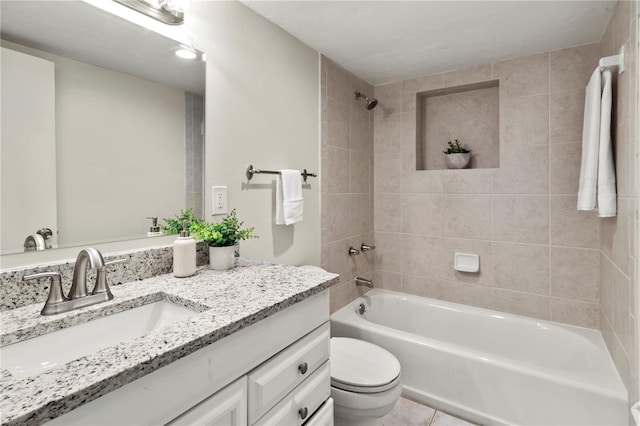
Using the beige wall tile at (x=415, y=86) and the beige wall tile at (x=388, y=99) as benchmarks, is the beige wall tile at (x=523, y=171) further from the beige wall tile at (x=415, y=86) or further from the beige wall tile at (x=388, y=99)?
the beige wall tile at (x=388, y=99)

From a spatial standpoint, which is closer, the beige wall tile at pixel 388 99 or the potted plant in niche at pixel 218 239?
the potted plant in niche at pixel 218 239

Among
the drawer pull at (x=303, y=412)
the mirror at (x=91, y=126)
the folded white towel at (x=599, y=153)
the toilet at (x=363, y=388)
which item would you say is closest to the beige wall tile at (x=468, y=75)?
the folded white towel at (x=599, y=153)

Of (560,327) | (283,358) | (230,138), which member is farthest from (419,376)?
(230,138)

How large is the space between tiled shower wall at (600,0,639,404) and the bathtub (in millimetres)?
144

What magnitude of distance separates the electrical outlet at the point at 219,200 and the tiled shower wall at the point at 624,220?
1749 mm

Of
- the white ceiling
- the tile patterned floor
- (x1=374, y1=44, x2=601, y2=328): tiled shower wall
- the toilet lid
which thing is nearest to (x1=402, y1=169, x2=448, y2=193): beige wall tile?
(x1=374, y1=44, x2=601, y2=328): tiled shower wall

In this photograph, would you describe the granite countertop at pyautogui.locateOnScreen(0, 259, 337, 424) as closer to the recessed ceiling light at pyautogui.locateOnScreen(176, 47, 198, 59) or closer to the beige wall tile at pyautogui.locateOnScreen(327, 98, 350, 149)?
the recessed ceiling light at pyautogui.locateOnScreen(176, 47, 198, 59)

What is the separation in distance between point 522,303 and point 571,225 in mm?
620

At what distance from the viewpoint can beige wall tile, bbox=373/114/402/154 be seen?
2742mm

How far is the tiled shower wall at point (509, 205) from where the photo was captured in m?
2.10

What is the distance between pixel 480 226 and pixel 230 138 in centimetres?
190

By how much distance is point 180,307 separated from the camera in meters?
1.00

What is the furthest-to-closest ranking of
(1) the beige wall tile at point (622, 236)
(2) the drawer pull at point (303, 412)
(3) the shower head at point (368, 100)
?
(3) the shower head at point (368, 100) < (1) the beige wall tile at point (622, 236) < (2) the drawer pull at point (303, 412)

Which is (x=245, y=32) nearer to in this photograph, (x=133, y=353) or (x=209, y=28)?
(x=209, y=28)
